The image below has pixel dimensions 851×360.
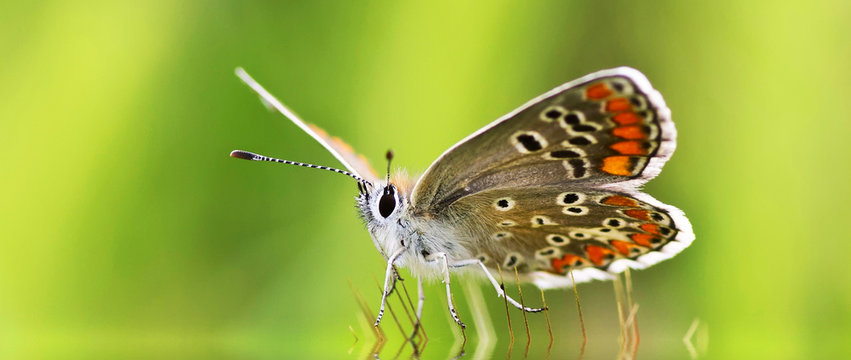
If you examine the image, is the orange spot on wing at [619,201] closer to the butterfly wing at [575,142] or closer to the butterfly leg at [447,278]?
the butterfly wing at [575,142]

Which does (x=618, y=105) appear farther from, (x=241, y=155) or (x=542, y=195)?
(x=241, y=155)

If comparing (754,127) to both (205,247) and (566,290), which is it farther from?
(205,247)

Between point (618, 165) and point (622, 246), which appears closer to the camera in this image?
point (618, 165)

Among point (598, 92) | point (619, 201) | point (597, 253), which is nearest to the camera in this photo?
point (598, 92)

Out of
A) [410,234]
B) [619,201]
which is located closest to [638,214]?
[619,201]

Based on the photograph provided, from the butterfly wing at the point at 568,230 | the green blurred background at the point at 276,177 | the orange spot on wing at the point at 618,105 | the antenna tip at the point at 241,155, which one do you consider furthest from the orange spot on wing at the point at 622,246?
the antenna tip at the point at 241,155

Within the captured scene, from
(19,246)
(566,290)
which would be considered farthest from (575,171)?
(19,246)

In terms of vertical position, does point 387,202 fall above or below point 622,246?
above

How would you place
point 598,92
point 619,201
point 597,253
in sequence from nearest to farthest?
point 598,92
point 619,201
point 597,253

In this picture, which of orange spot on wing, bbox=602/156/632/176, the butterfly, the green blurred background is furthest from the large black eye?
orange spot on wing, bbox=602/156/632/176
